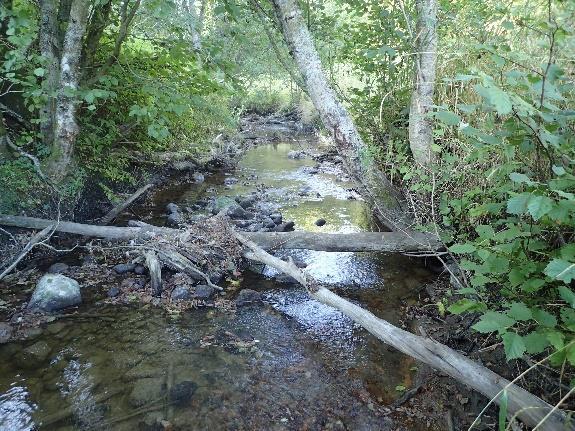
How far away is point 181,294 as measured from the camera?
5.48 metres

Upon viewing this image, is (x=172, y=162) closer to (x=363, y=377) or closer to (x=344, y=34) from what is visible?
(x=344, y=34)

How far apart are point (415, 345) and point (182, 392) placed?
7.07 ft

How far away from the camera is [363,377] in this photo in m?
4.06

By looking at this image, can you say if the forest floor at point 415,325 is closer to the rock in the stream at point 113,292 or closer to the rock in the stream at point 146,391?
the rock in the stream at point 113,292

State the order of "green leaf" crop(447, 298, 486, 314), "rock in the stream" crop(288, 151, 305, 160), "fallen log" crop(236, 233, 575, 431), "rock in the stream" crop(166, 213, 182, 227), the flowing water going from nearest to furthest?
"fallen log" crop(236, 233, 575, 431) < "green leaf" crop(447, 298, 486, 314) < the flowing water < "rock in the stream" crop(166, 213, 182, 227) < "rock in the stream" crop(288, 151, 305, 160)

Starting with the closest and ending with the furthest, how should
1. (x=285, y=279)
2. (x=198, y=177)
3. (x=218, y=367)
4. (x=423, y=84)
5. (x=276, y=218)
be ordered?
(x=218, y=367)
(x=423, y=84)
(x=285, y=279)
(x=276, y=218)
(x=198, y=177)

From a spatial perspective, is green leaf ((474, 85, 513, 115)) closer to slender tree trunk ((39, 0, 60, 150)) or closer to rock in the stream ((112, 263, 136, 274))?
rock in the stream ((112, 263, 136, 274))

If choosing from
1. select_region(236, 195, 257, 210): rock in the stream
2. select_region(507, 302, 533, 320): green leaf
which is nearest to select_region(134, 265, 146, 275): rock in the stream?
select_region(236, 195, 257, 210): rock in the stream

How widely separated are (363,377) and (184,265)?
2.95 m

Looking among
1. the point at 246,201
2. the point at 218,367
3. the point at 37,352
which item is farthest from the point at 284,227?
the point at 37,352

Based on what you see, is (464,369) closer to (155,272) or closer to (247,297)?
(247,297)

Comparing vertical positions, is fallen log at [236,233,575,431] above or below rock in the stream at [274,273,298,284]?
above

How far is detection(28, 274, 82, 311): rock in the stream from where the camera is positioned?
16.3 ft

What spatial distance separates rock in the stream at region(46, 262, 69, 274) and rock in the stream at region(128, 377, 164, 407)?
8.99 ft
